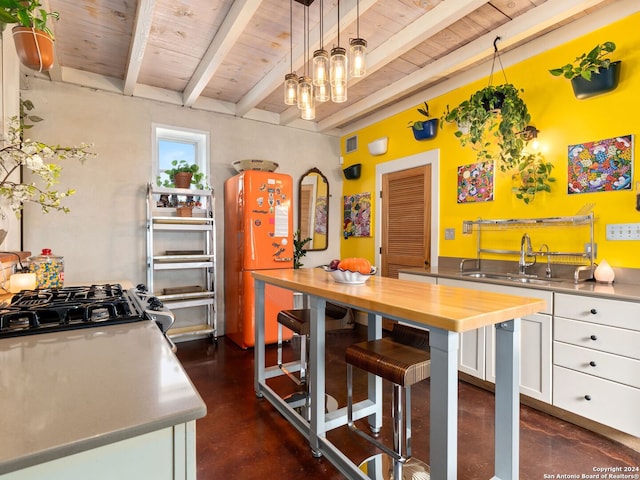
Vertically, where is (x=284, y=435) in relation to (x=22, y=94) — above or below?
below

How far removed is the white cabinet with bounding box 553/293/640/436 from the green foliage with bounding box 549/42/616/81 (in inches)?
59.9

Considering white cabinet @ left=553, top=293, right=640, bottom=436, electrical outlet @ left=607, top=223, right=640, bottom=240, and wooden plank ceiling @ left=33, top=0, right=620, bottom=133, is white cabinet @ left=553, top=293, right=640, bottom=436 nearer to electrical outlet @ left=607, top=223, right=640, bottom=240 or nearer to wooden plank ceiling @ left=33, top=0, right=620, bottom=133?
electrical outlet @ left=607, top=223, right=640, bottom=240

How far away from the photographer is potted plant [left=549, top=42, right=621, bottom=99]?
2.29m

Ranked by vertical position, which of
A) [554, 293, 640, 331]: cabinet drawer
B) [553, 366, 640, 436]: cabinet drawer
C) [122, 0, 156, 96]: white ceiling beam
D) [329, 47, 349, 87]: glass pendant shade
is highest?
[122, 0, 156, 96]: white ceiling beam

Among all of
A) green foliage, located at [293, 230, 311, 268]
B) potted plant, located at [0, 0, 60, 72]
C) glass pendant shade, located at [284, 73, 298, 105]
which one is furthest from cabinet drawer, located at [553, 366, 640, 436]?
potted plant, located at [0, 0, 60, 72]

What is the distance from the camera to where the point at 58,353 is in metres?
0.85

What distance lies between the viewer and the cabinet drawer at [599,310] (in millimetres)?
1876

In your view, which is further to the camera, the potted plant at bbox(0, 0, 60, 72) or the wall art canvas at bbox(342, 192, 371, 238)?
the wall art canvas at bbox(342, 192, 371, 238)

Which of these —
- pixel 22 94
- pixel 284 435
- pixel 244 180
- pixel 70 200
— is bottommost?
pixel 284 435

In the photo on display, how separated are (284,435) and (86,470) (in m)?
1.75

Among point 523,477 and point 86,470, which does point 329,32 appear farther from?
point 523,477

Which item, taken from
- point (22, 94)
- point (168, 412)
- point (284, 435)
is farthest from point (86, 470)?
point (22, 94)

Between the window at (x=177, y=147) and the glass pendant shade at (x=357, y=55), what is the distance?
258 centimetres

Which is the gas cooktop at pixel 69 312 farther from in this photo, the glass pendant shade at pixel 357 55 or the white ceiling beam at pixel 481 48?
the white ceiling beam at pixel 481 48
